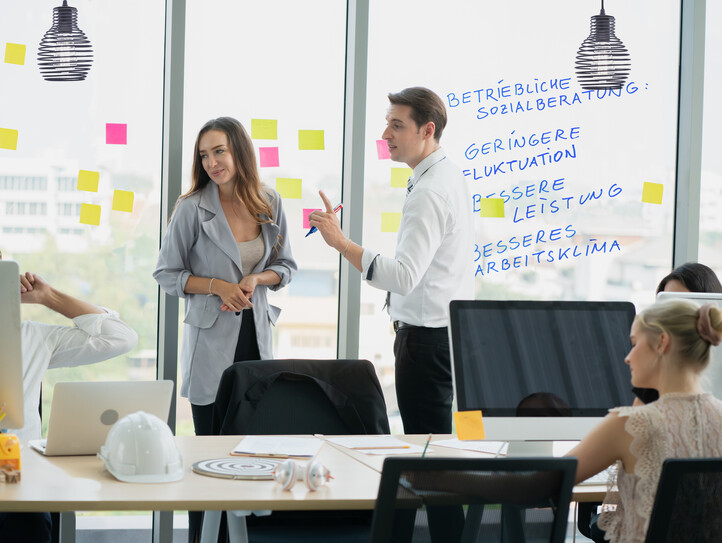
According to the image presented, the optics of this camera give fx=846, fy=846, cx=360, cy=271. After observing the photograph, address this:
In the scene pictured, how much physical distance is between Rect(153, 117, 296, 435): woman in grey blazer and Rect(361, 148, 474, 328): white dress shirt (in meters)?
0.59

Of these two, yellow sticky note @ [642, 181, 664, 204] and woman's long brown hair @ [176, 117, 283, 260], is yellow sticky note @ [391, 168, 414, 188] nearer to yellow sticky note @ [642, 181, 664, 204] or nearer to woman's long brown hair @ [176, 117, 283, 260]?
woman's long brown hair @ [176, 117, 283, 260]

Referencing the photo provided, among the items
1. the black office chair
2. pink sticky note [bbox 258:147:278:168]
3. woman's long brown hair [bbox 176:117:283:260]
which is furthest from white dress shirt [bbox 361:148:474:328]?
pink sticky note [bbox 258:147:278:168]

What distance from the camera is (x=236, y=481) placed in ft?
6.37

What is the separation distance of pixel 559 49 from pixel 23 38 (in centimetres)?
233

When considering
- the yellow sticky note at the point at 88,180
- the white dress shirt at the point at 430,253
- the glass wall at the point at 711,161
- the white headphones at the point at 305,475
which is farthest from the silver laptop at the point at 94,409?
the glass wall at the point at 711,161

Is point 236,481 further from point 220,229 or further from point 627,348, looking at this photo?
point 220,229

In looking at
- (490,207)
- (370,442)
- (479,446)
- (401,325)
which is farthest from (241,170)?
(479,446)

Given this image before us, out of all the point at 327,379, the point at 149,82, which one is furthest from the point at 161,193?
the point at 327,379

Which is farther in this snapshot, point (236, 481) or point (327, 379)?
point (327, 379)

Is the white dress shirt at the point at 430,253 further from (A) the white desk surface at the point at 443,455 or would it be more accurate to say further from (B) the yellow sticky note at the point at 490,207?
(B) the yellow sticky note at the point at 490,207

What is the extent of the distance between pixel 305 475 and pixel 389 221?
2.03m

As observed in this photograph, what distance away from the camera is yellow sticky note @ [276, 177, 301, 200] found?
3676 millimetres

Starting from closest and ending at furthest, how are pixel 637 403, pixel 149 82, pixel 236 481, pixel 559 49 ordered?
pixel 236 481
pixel 637 403
pixel 149 82
pixel 559 49

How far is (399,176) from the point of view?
149 inches
